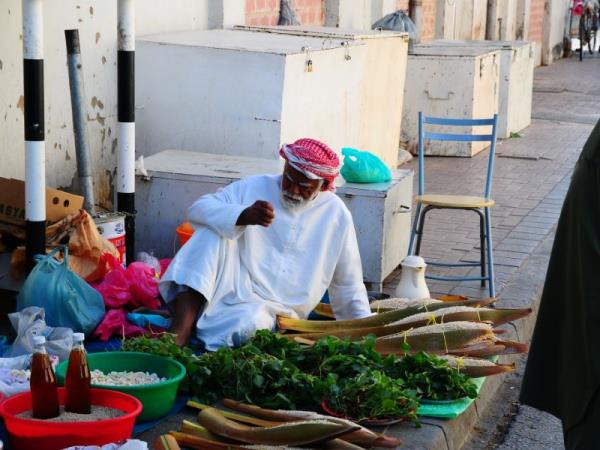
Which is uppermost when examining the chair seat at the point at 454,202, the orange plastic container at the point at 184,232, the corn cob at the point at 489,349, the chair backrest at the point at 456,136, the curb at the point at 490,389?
the chair backrest at the point at 456,136

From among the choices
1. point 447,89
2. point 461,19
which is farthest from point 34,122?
point 461,19

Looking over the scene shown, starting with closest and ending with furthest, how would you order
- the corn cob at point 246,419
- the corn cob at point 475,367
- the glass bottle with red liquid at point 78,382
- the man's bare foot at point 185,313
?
the glass bottle with red liquid at point 78,382, the corn cob at point 246,419, the corn cob at point 475,367, the man's bare foot at point 185,313

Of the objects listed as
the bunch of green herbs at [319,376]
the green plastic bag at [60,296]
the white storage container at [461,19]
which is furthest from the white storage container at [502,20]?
the bunch of green herbs at [319,376]

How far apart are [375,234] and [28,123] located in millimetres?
2037

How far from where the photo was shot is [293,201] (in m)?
5.15

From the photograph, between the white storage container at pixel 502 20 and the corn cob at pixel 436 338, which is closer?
the corn cob at pixel 436 338

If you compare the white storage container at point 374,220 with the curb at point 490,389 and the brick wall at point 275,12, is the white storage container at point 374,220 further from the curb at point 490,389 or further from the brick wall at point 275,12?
the brick wall at point 275,12

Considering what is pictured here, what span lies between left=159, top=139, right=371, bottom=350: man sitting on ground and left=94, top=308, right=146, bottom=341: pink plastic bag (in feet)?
0.72

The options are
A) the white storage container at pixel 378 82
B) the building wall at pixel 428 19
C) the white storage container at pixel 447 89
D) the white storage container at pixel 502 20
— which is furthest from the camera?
the white storage container at pixel 502 20

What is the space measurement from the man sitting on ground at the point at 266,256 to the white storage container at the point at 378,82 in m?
3.01

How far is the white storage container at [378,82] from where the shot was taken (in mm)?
8359

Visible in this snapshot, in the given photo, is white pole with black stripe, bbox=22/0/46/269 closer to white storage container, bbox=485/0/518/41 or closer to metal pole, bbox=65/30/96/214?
metal pole, bbox=65/30/96/214

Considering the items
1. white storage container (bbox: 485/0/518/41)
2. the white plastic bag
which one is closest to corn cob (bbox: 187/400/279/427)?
the white plastic bag

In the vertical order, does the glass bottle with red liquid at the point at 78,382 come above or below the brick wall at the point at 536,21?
below
